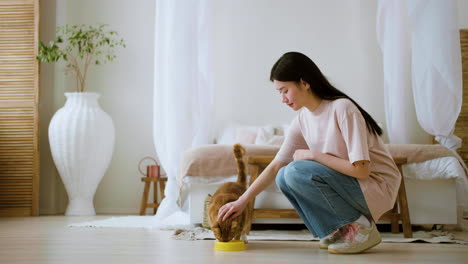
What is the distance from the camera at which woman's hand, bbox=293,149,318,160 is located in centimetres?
230

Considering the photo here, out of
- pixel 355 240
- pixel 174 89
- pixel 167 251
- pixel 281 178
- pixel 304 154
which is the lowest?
pixel 167 251

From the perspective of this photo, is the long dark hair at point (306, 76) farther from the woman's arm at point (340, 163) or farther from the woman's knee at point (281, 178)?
the woman's knee at point (281, 178)

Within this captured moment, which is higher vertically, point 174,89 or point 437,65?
point 437,65

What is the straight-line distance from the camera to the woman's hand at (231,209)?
2.27 metres

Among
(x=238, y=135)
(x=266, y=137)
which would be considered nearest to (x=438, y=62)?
(x=266, y=137)

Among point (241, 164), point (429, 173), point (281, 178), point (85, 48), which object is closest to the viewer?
point (281, 178)

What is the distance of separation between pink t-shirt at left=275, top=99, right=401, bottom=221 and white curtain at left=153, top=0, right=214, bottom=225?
5.12ft

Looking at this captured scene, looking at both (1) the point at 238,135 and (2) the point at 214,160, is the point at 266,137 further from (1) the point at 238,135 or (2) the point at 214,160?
(2) the point at 214,160

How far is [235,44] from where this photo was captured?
542 cm

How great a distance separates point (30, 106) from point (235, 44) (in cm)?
196

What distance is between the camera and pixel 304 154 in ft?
7.65

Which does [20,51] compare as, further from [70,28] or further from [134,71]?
[134,71]

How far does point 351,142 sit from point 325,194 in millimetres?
252

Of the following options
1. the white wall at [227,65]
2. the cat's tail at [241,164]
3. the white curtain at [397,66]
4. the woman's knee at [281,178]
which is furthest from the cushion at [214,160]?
the white wall at [227,65]
